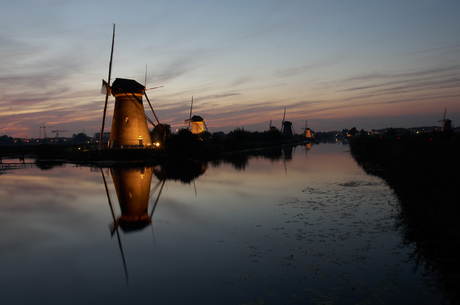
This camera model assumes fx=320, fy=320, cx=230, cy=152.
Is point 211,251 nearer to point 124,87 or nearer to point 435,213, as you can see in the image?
point 435,213

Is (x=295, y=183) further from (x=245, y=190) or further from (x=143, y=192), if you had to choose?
(x=143, y=192)

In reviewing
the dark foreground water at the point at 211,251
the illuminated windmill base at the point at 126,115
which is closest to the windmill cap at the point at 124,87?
the illuminated windmill base at the point at 126,115

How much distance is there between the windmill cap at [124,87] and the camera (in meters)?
33.6

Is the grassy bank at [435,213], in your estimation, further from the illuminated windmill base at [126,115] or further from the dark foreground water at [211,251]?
the illuminated windmill base at [126,115]

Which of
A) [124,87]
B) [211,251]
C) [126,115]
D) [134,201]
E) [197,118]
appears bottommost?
[211,251]

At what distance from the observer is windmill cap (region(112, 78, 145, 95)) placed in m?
33.6

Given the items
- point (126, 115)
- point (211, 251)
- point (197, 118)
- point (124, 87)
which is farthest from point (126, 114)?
point (211, 251)

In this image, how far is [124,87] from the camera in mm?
33781

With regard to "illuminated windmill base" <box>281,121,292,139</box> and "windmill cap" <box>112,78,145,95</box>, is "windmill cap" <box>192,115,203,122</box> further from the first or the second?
"illuminated windmill base" <box>281,121,292,139</box>

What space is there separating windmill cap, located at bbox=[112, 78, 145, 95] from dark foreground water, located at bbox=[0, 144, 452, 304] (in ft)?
71.9

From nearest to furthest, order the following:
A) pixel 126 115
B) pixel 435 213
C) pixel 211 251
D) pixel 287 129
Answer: pixel 211 251
pixel 435 213
pixel 126 115
pixel 287 129

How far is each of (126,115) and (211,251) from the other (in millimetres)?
29505

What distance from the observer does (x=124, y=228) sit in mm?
9086

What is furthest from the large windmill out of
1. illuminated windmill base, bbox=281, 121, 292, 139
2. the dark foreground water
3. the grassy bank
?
illuminated windmill base, bbox=281, 121, 292, 139
